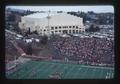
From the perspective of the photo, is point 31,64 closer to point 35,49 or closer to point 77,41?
point 35,49

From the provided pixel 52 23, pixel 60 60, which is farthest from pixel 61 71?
pixel 52 23

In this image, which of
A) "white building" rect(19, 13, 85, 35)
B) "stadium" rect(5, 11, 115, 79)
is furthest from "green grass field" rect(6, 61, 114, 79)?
"white building" rect(19, 13, 85, 35)

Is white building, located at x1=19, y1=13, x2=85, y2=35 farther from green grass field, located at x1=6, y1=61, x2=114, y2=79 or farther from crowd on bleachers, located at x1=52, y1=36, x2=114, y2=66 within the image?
green grass field, located at x1=6, y1=61, x2=114, y2=79

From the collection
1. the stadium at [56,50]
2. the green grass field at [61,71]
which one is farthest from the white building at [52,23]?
the green grass field at [61,71]

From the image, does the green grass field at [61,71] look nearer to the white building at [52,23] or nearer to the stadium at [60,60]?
the stadium at [60,60]
